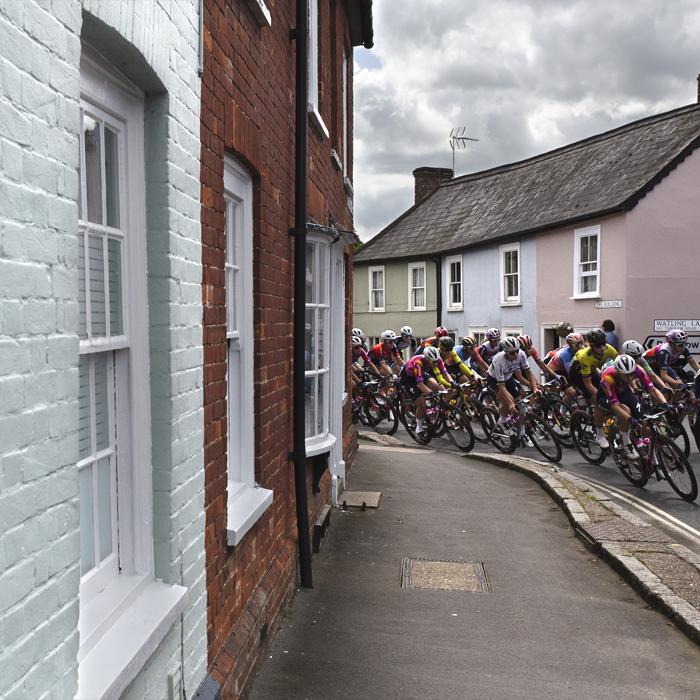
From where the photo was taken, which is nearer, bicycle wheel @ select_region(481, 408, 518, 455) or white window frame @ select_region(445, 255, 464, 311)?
bicycle wheel @ select_region(481, 408, 518, 455)

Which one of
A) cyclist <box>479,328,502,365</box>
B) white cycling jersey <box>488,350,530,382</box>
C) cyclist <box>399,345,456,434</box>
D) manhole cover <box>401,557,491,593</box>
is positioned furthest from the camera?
cyclist <box>479,328,502,365</box>

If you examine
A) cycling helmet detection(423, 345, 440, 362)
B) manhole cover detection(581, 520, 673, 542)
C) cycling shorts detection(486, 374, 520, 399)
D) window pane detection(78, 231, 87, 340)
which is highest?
window pane detection(78, 231, 87, 340)

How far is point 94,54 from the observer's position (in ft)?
8.41

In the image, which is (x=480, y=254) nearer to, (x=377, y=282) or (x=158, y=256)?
(x=377, y=282)

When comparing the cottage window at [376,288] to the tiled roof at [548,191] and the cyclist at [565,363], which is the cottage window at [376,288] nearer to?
the tiled roof at [548,191]

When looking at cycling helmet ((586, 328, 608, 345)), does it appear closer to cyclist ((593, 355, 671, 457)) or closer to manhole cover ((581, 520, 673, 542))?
cyclist ((593, 355, 671, 457))

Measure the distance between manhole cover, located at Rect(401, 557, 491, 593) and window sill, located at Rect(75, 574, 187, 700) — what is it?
3.70 metres

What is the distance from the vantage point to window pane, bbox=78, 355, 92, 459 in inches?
102

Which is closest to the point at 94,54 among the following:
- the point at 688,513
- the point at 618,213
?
the point at 688,513

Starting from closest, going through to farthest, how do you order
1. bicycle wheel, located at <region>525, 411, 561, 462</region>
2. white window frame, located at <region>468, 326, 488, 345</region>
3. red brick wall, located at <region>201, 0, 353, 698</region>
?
red brick wall, located at <region>201, 0, 353, 698</region>
bicycle wheel, located at <region>525, 411, 561, 462</region>
white window frame, located at <region>468, 326, 488, 345</region>

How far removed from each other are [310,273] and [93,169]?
426 centimetres

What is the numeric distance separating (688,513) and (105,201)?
766cm

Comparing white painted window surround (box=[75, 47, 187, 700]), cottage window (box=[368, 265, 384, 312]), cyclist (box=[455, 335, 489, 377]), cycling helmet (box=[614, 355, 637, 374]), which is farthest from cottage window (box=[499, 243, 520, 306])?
white painted window surround (box=[75, 47, 187, 700])

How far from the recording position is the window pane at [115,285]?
278 centimetres
